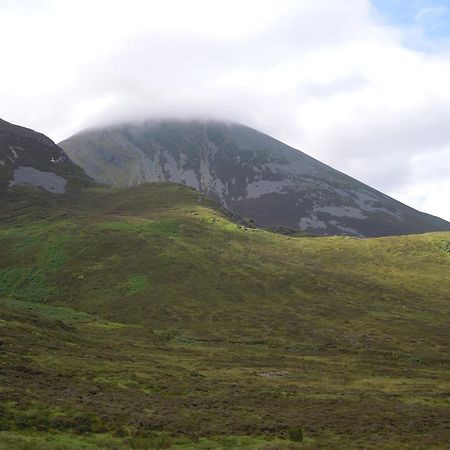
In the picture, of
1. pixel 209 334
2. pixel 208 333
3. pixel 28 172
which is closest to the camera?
pixel 209 334

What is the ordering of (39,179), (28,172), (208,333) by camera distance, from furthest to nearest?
1. (28,172)
2. (39,179)
3. (208,333)

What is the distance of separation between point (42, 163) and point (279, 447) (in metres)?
184

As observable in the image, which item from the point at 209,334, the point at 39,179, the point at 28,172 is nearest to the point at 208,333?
the point at 209,334

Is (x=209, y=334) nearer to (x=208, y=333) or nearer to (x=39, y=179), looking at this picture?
(x=208, y=333)

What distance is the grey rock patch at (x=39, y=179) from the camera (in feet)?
576

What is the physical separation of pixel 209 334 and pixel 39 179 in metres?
128

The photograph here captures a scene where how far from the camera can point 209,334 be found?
244ft

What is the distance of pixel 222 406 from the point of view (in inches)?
1528

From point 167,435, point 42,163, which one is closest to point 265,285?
point 167,435

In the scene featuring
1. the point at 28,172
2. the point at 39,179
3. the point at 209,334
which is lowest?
the point at 209,334

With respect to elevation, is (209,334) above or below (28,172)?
below

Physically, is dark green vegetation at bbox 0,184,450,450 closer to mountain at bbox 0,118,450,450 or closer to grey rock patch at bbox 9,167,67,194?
mountain at bbox 0,118,450,450

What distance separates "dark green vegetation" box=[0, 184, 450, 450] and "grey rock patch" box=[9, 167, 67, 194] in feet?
51.2

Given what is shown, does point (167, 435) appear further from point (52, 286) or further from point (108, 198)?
point (108, 198)
